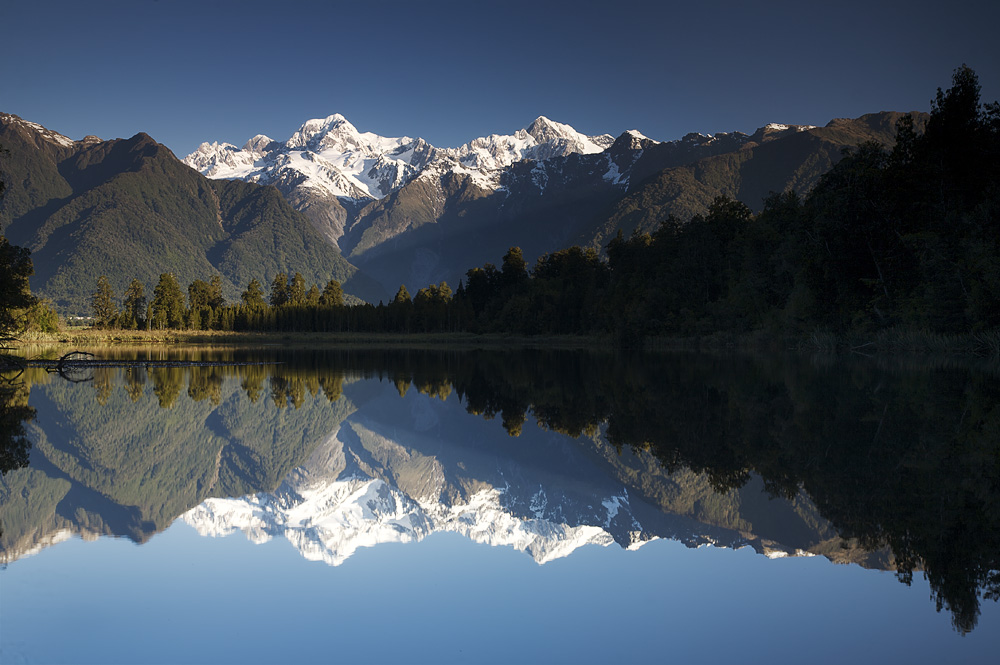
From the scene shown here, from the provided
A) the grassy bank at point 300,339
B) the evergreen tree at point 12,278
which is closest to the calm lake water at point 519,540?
the evergreen tree at point 12,278

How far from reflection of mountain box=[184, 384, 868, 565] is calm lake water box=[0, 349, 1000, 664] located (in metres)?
0.04

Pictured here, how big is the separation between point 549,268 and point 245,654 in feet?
336

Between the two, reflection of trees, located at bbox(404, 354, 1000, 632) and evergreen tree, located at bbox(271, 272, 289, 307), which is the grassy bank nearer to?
evergreen tree, located at bbox(271, 272, 289, 307)

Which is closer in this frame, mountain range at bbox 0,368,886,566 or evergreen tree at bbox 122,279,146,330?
mountain range at bbox 0,368,886,566

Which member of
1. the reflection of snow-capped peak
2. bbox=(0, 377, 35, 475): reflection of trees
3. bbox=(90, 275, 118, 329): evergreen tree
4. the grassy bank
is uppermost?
the reflection of snow-capped peak

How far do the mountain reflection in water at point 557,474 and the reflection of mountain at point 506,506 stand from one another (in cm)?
3

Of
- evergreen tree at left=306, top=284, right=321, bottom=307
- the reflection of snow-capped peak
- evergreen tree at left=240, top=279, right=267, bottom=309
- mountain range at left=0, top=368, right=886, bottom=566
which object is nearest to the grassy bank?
evergreen tree at left=240, top=279, right=267, bottom=309

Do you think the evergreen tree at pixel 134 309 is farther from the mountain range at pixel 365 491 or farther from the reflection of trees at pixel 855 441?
the mountain range at pixel 365 491

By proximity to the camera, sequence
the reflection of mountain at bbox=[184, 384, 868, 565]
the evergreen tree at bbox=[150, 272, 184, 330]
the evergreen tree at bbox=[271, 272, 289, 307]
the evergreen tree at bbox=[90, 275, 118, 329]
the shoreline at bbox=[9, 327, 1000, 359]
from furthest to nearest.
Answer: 1. the evergreen tree at bbox=[271, 272, 289, 307]
2. the evergreen tree at bbox=[150, 272, 184, 330]
3. the evergreen tree at bbox=[90, 275, 118, 329]
4. the shoreline at bbox=[9, 327, 1000, 359]
5. the reflection of mountain at bbox=[184, 384, 868, 565]

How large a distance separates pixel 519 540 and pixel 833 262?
42.1m

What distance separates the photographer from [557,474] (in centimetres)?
916

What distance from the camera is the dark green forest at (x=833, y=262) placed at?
33.3 m

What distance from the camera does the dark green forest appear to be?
33281 mm

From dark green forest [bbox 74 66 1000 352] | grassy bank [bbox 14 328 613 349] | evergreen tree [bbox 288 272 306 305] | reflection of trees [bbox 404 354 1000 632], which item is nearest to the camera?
reflection of trees [bbox 404 354 1000 632]
